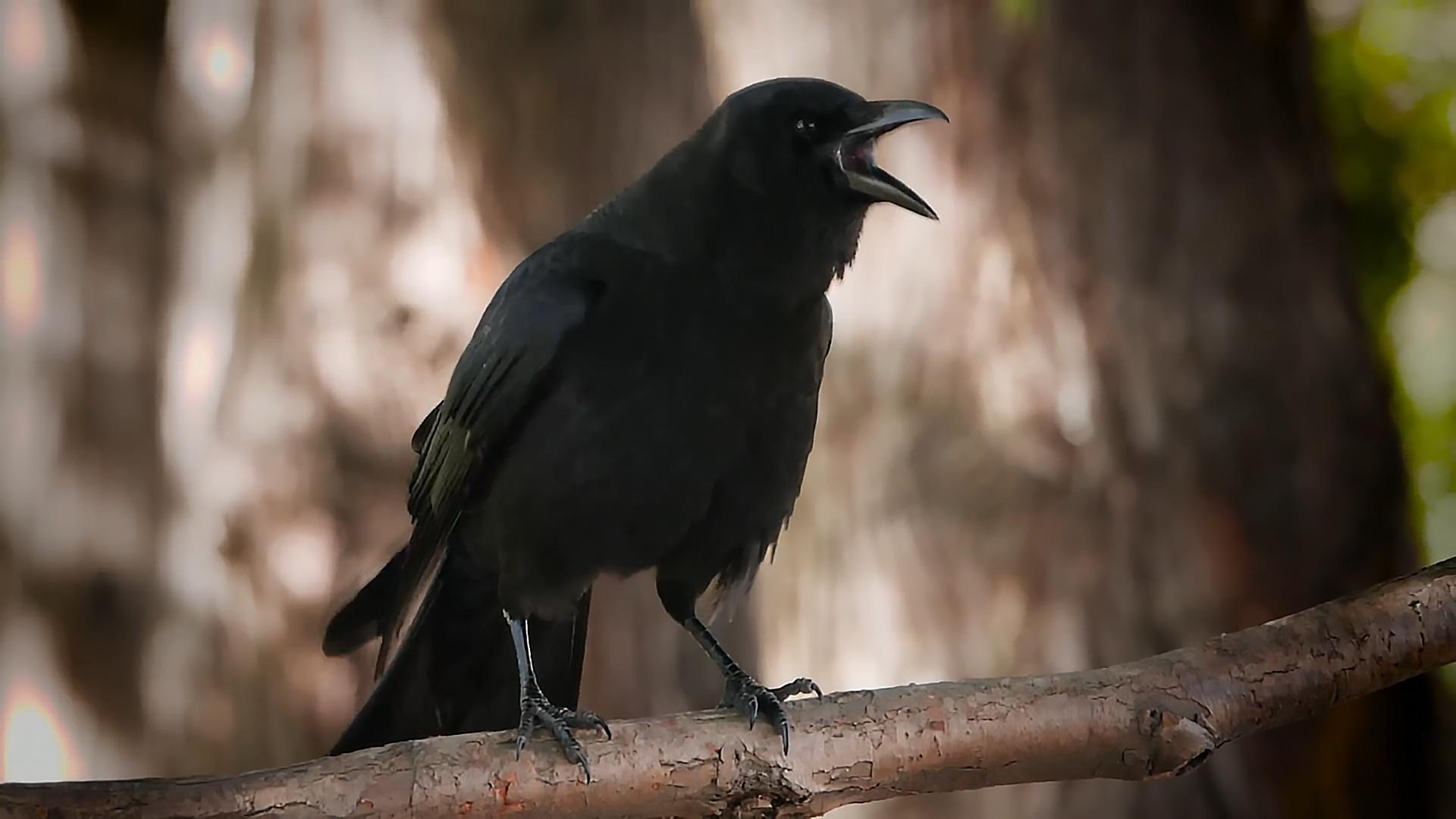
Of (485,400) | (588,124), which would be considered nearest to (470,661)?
(485,400)

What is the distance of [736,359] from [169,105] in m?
1.81

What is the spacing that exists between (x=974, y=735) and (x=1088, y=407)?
1.56 meters

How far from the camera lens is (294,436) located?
104 inches

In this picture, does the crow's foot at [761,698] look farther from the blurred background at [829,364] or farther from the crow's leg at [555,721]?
the blurred background at [829,364]

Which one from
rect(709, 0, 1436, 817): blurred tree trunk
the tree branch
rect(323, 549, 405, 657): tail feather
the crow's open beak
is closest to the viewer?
the tree branch

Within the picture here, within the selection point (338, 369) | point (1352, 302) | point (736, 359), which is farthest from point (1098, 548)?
point (338, 369)

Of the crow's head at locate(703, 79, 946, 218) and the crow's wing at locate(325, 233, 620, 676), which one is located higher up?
the crow's head at locate(703, 79, 946, 218)

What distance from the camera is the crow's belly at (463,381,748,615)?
1.82 metres

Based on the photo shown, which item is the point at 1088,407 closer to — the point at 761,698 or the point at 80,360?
the point at 761,698

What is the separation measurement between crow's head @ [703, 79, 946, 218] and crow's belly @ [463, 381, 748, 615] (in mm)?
310

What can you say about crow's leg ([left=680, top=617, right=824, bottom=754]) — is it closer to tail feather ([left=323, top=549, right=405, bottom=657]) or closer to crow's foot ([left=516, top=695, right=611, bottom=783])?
crow's foot ([left=516, top=695, right=611, bottom=783])

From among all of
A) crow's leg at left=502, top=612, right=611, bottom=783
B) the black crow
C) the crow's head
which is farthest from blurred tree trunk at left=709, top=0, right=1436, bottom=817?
crow's leg at left=502, top=612, right=611, bottom=783

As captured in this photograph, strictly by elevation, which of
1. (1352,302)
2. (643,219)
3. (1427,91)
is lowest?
(643,219)

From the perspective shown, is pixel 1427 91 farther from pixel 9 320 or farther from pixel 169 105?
pixel 9 320
